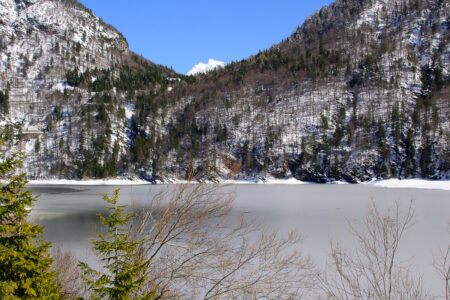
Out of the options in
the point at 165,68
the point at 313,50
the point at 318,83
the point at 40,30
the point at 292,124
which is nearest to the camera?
the point at 292,124

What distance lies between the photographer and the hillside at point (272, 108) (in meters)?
78.8

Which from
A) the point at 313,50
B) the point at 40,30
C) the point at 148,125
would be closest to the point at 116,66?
the point at 40,30

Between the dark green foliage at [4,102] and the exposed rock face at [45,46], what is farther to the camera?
the exposed rock face at [45,46]

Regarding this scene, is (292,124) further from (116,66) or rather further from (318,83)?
(116,66)

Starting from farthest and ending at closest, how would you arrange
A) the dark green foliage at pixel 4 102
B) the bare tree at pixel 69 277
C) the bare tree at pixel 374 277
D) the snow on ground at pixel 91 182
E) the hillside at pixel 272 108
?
1. the dark green foliage at pixel 4 102
2. the snow on ground at pixel 91 182
3. the hillside at pixel 272 108
4. the bare tree at pixel 69 277
5. the bare tree at pixel 374 277

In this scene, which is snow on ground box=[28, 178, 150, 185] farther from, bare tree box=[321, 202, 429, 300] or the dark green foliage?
bare tree box=[321, 202, 429, 300]

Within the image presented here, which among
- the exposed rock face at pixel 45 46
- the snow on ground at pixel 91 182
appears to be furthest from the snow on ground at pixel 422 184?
the exposed rock face at pixel 45 46

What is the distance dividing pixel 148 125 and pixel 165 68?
83.3m

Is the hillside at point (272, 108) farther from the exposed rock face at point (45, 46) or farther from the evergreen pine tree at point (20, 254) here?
the evergreen pine tree at point (20, 254)

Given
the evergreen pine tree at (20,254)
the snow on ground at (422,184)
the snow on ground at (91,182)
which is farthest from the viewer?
the snow on ground at (91,182)

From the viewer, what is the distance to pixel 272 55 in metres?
120

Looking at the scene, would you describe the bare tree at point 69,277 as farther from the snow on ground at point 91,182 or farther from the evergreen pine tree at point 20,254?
the snow on ground at point 91,182

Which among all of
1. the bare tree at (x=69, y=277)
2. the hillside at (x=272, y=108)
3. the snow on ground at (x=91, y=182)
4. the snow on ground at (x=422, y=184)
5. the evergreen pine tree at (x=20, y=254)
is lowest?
the snow on ground at (x=91, y=182)

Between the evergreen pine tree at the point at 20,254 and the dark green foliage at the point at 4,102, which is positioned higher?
the dark green foliage at the point at 4,102
